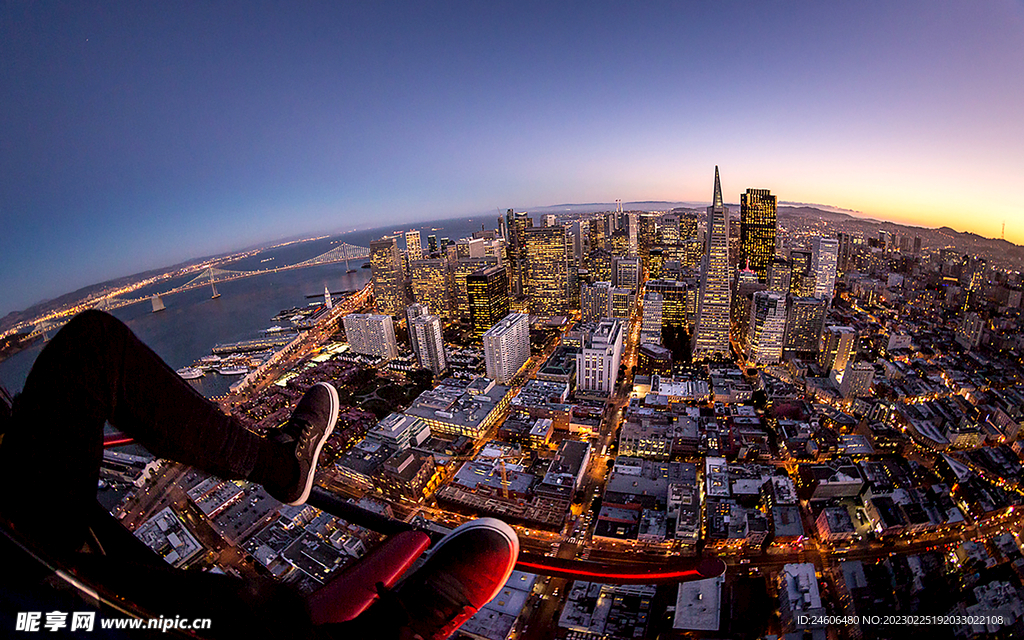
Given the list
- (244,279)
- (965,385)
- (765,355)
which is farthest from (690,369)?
(244,279)

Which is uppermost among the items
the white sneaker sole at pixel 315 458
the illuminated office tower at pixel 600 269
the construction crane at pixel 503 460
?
the white sneaker sole at pixel 315 458

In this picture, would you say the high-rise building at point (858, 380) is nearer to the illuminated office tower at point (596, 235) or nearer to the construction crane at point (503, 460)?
the construction crane at point (503, 460)

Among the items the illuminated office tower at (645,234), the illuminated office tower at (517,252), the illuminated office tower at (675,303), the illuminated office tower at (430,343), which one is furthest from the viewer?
the illuminated office tower at (645,234)

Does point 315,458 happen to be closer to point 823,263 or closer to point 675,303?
point 675,303

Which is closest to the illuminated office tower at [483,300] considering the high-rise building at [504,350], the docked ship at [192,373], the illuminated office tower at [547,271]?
the illuminated office tower at [547,271]

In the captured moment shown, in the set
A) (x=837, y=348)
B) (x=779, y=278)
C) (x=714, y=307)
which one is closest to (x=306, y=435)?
(x=714, y=307)
